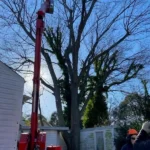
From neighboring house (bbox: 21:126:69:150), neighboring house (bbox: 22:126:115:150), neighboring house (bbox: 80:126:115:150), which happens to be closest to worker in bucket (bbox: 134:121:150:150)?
neighboring house (bbox: 22:126:115:150)

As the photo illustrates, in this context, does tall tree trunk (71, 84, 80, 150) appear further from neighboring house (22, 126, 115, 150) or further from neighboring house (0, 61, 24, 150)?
neighboring house (0, 61, 24, 150)

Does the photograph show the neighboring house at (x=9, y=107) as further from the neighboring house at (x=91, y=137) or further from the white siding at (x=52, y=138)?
the white siding at (x=52, y=138)

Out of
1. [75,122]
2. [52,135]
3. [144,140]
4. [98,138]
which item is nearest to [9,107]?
[144,140]

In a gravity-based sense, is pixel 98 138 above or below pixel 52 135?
below

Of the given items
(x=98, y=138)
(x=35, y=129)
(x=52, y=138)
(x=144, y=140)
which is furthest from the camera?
(x=98, y=138)

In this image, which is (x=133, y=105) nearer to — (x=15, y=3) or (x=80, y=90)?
(x=80, y=90)

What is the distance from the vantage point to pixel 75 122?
18828mm

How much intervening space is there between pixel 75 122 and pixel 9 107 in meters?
9.61

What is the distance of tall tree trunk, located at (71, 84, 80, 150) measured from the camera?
60.7ft

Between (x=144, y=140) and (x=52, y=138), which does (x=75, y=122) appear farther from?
(x=144, y=140)

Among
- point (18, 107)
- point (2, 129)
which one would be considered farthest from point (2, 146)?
point (18, 107)

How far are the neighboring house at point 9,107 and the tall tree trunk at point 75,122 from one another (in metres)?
9.12

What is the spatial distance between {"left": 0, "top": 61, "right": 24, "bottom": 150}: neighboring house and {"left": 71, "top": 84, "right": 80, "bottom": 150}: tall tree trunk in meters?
9.12

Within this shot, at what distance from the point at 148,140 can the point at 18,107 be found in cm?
706
